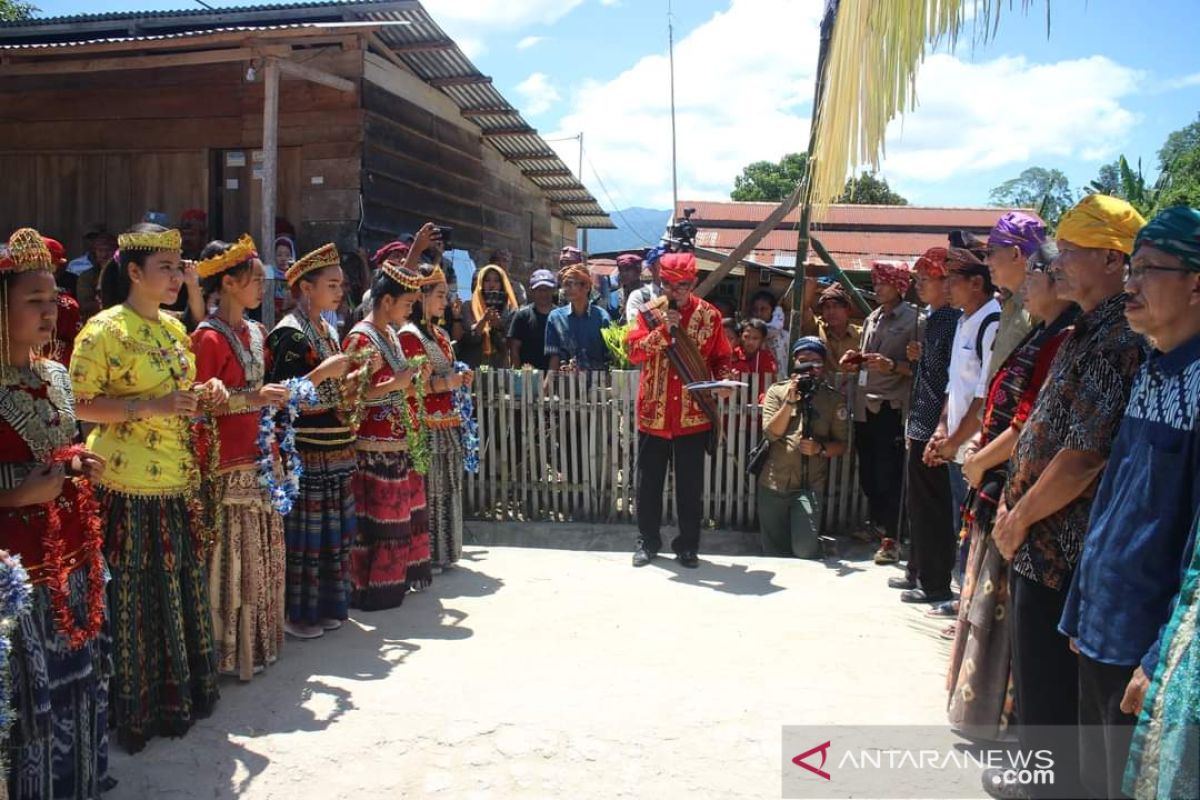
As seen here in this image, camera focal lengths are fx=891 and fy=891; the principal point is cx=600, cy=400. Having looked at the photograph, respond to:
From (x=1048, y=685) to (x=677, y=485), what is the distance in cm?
349

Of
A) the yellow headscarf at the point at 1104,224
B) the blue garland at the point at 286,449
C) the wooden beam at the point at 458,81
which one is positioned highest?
the wooden beam at the point at 458,81

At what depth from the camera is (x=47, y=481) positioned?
8.86ft

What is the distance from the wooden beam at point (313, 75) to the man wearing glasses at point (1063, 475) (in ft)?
23.4

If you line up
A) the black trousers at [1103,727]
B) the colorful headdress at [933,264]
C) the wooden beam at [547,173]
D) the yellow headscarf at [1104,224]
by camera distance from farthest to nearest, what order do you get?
the wooden beam at [547,173]
the colorful headdress at [933,264]
the yellow headscarf at [1104,224]
the black trousers at [1103,727]

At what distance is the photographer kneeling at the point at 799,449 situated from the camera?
6379mm

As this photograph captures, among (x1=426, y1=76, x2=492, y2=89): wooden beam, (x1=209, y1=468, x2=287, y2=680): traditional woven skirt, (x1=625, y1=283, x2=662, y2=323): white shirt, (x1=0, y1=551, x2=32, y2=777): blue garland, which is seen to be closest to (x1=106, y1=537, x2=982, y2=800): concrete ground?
(x1=209, y1=468, x2=287, y2=680): traditional woven skirt

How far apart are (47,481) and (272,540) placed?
157 centimetres

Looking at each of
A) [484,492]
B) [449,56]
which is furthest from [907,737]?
[449,56]

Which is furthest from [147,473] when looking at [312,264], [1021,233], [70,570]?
[1021,233]

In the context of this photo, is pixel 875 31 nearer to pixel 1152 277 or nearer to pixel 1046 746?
pixel 1152 277

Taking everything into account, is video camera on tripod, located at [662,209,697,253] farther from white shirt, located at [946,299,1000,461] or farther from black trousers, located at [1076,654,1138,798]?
black trousers, located at [1076,654,1138,798]

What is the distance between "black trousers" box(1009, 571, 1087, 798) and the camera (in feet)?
9.11

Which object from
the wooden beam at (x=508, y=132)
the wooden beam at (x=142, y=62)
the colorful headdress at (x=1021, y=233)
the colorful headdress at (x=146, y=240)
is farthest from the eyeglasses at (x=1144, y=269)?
the wooden beam at (x=508, y=132)

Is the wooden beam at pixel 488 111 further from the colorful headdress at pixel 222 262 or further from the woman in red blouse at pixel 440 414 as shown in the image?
the colorful headdress at pixel 222 262
